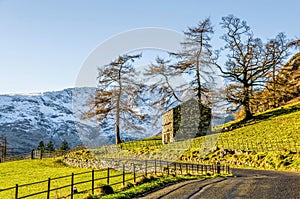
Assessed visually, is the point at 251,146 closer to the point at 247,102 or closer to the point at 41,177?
the point at 247,102

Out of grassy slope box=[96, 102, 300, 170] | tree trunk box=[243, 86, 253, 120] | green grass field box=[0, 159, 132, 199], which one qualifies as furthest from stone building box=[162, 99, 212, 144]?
green grass field box=[0, 159, 132, 199]

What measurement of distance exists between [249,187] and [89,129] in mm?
35364

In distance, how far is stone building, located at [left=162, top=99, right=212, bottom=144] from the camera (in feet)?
153

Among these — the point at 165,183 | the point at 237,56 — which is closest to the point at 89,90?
the point at 237,56

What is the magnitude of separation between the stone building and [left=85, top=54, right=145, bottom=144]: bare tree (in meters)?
5.55

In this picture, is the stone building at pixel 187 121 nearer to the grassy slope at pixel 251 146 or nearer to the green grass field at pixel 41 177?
the grassy slope at pixel 251 146

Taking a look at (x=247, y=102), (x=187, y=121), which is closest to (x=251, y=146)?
(x=187, y=121)

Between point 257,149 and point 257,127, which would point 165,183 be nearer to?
point 257,149

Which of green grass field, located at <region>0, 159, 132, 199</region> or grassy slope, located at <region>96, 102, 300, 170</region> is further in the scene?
grassy slope, located at <region>96, 102, 300, 170</region>

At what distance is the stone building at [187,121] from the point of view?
4653 centimetres

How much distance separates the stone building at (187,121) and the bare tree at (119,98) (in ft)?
18.2

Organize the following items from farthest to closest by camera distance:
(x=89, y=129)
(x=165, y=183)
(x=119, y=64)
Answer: (x=119, y=64) → (x=89, y=129) → (x=165, y=183)

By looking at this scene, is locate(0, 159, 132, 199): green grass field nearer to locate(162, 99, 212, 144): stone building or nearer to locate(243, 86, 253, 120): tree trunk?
locate(162, 99, 212, 144): stone building

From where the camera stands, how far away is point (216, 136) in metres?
44.8
